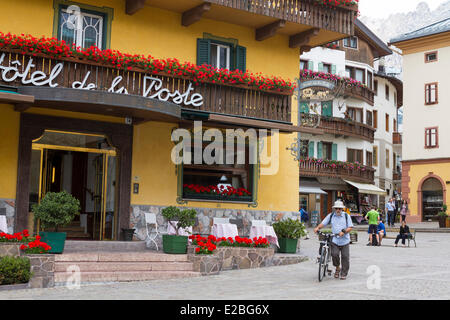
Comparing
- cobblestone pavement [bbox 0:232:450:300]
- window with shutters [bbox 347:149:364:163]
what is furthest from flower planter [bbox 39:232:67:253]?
window with shutters [bbox 347:149:364:163]

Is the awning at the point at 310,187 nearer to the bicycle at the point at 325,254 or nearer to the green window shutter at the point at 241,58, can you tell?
the green window shutter at the point at 241,58

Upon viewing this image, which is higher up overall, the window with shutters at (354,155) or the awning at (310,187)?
the window with shutters at (354,155)

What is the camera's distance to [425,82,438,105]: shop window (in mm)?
45153

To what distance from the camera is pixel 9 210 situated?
16.2 m

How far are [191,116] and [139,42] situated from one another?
2.66m

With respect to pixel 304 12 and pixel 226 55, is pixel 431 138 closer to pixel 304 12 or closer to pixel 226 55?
pixel 304 12

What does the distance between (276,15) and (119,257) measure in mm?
9062

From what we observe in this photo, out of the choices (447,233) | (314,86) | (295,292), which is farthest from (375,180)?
(295,292)

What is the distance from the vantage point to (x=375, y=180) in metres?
53.5

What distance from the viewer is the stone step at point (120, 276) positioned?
13.4 meters

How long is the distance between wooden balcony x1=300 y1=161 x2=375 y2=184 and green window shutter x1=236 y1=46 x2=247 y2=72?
2485 centimetres

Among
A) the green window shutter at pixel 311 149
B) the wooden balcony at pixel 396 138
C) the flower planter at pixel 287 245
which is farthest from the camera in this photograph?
the wooden balcony at pixel 396 138

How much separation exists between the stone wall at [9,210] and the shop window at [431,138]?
34760 millimetres

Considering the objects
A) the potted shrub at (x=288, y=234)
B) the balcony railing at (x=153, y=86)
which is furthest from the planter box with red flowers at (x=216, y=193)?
the balcony railing at (x=153, y=86)
